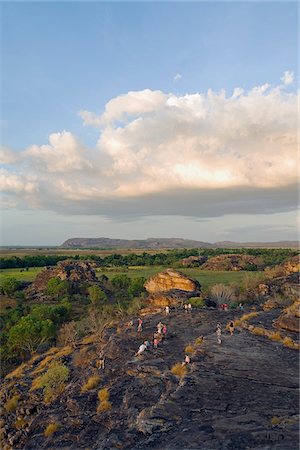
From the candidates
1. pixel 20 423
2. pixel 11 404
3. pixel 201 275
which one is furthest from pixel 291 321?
pixel 201 275

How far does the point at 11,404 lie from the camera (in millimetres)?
23609

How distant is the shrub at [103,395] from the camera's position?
18.8 metres

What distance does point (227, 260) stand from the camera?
122188 millimetres

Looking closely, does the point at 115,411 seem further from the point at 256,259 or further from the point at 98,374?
the point at 256,259

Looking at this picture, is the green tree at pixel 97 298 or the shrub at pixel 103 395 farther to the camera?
the green tree at pixel 97 298

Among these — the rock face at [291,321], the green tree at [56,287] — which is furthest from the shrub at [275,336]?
the green tree at [56,287]

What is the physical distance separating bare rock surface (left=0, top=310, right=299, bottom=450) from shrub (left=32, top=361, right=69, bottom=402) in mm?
554

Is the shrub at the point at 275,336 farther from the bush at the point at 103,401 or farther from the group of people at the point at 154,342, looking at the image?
the bush at the point at 103,401

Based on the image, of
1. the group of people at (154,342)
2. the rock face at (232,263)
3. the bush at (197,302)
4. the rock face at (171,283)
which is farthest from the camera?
the rock face at (232,263)

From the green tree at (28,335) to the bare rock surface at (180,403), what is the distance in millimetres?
12839

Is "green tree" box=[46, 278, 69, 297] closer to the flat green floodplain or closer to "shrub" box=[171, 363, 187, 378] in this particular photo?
the flat green floodplain

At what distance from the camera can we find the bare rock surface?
42.2ft

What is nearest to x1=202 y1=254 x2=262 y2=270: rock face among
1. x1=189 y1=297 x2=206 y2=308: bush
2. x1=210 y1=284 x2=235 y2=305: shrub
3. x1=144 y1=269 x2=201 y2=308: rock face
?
x1=144 y1=269 x2=201 y2=308: rock face

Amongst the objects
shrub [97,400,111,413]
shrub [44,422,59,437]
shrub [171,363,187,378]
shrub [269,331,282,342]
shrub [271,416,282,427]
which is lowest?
shrub [44,422,59,437]
